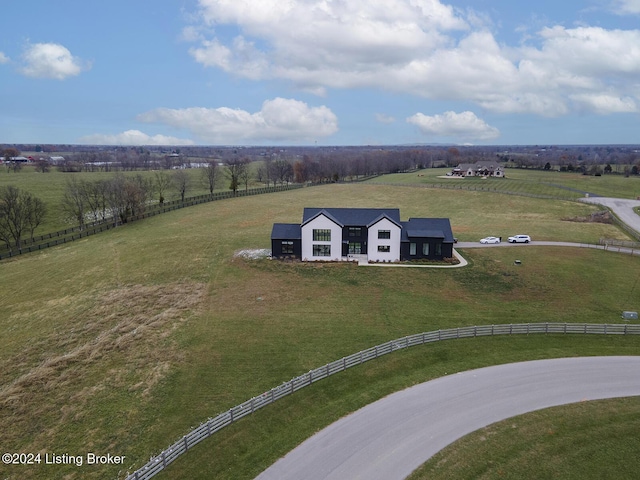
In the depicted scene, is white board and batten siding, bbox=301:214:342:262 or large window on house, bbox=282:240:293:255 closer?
white board and batten siding, bbox=301:214:342:262

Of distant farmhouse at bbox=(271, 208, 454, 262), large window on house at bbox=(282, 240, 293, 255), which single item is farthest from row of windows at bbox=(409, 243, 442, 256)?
large window on house at bbox=(282, 240, 293, 255)

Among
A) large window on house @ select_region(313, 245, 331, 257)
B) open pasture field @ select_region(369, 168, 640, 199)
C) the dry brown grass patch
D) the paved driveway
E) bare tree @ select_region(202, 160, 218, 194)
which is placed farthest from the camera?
bare tree @ select_region(202, 160, 218, 194)

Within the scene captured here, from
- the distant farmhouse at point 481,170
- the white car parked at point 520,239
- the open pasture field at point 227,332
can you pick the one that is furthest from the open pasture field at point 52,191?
the distant farmhouse at point 481,170

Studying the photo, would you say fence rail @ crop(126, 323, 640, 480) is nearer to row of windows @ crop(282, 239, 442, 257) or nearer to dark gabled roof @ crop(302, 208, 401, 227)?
row of windows @ crop(282, 239, 442, 257)

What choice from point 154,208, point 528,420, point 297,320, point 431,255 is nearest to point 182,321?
point 297,320

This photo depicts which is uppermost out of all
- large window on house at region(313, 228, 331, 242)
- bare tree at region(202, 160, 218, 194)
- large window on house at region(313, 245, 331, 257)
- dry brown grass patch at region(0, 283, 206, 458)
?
bare tree at region(202, 160, 218, 194)

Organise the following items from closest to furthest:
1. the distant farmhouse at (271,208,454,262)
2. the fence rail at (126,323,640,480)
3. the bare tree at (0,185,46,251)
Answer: the fence rail at (126,323,640,480), the distant farmhouse at (271,208,454,262), the bare tree at (0,185,46,251)

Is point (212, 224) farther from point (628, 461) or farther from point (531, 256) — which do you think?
point (628, 461)
